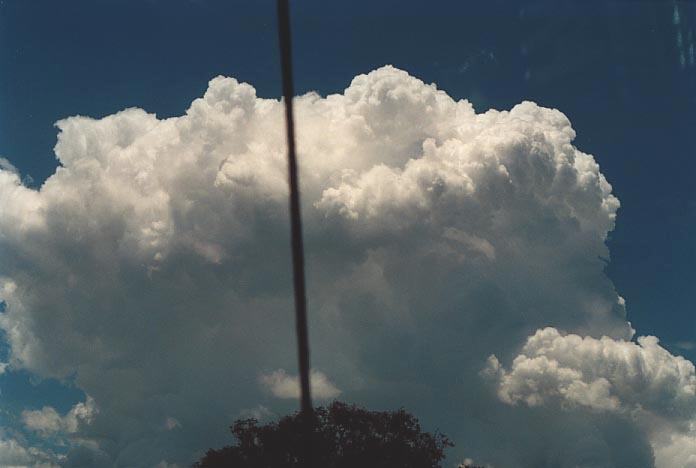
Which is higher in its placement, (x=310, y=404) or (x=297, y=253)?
(x=297, y=253)

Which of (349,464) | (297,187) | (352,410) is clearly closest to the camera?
(297,187)

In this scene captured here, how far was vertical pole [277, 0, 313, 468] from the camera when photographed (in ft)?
17.2

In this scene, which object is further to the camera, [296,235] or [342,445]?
[342,445]

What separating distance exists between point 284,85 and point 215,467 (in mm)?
36939

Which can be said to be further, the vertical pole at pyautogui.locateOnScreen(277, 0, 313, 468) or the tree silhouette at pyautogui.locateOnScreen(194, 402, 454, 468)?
the tree silhouette at pyautogui.locateOnScreen(194, 402, 454, 468)

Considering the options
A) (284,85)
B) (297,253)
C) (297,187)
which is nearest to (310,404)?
(297,253)

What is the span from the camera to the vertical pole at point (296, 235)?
5246 millimetres

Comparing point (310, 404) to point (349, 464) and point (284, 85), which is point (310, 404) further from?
point (349, 464)

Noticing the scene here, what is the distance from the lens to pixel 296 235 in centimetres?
530

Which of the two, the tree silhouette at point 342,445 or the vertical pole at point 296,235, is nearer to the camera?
the vertical pole at point 296,235

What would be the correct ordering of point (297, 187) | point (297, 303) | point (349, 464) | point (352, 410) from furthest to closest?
point (352, 410) < point (349, 464) < point (297, 187) < point (297, 303)

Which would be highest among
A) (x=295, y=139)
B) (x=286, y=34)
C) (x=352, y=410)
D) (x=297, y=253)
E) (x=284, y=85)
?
(x=352, y=410)

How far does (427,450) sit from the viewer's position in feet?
133

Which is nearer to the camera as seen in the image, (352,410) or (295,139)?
(295,139)
